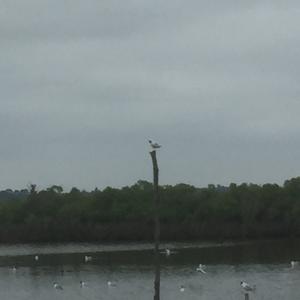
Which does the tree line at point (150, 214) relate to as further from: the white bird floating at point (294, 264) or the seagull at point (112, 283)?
the seagull at point (112, 283)

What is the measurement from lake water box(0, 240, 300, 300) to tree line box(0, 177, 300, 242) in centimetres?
1357

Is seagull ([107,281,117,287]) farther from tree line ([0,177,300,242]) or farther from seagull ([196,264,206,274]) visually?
tree line ([0,177,300,242])

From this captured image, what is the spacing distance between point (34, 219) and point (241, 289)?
54699 millimetres

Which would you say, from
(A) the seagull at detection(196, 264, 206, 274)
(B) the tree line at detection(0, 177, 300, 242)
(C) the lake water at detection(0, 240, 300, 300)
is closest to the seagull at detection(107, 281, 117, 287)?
(C) the lake water at detection(0, 240, 300, 300)

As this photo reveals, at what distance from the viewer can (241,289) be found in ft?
149

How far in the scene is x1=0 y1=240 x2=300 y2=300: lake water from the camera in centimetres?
4638

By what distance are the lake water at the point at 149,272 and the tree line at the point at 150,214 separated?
13566 millimetres

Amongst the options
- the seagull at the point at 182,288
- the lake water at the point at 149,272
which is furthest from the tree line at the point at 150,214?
the seagull at the point at 182,288

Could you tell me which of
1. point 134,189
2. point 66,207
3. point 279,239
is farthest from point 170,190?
point 279,239

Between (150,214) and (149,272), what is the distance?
1689 inches

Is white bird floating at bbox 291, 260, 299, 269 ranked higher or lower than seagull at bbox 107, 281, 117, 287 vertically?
higher

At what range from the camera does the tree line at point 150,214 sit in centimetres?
9250

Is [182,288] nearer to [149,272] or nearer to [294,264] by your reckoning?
[149,272]

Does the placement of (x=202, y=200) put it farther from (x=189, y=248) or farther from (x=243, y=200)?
(x=189, y=248)
